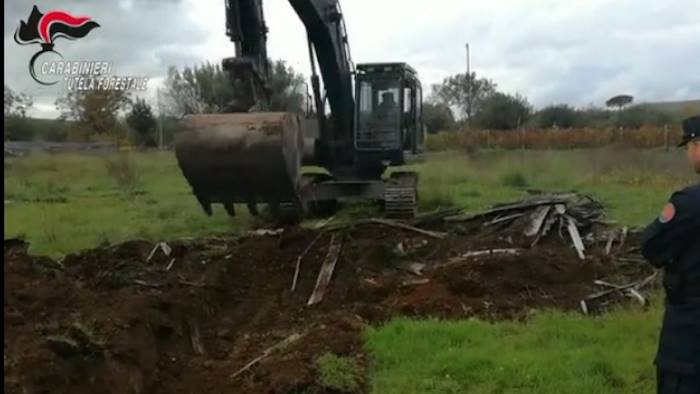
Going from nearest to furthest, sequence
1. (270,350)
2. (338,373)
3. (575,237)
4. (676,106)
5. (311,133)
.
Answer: (338,373), (270,350), (575,237), (311,133), (676,106)

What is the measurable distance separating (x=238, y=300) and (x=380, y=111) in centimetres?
680

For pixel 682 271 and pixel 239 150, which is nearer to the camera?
pixel 682 271

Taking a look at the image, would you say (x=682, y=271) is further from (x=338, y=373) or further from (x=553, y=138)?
(x=553, y=138)

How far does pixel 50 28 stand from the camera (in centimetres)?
1539

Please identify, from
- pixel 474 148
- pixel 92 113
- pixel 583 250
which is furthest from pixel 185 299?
pixel 92 113

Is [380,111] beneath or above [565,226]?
above

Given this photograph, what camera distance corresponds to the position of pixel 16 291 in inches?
296

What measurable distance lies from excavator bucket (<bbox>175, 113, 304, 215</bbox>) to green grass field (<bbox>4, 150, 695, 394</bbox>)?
295cm

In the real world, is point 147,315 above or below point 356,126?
below

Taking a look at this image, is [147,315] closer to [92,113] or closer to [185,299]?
[185,299]

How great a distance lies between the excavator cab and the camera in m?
15.8

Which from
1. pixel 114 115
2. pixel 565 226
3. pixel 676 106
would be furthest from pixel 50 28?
pixel 676 106

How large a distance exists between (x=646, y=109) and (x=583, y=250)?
123ft

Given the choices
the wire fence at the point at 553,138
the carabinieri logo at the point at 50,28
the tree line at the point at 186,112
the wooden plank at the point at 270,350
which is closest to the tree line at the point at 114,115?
the tree line at the point at 186,112
